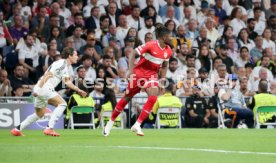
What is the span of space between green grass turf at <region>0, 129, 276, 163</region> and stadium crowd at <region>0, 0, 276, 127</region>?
5.40 meters

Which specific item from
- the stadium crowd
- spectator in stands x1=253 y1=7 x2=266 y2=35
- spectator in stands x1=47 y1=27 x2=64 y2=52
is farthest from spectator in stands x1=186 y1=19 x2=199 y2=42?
spectator in stands x1=47 y1=27 x2=64 y2=52

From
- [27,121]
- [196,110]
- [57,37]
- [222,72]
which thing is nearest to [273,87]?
[222,72]

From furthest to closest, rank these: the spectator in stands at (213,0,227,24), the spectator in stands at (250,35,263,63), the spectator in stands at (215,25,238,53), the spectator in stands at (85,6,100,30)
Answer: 1. the spectator in stands at (213,0,227,24)
2. the spectator in stands at (250,35,263,63)
3. the spectator in stands at (215,25,238,53)
4. the spectator in stands at (85,6,100,30)

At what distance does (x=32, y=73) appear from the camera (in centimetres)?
2297

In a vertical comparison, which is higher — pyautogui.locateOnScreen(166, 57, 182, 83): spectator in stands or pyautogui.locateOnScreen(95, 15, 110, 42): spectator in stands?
pyautogui.locateOnScreen(95, 15, 110, 42): spectator in stands

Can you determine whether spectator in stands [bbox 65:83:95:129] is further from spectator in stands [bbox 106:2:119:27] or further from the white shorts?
the white shorts

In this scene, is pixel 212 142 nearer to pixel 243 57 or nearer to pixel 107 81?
pixel 107 81

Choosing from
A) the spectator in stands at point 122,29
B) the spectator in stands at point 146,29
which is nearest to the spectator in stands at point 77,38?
the spectator in stands at point 122,29

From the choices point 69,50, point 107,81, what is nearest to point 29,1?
point 107,81

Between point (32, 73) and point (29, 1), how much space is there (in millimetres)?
2926

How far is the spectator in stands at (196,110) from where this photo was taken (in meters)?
22.9

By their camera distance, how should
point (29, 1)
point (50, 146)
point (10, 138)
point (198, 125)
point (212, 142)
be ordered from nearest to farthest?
point (50, 146) → point (212, 142) → point (10, 138) → point (198, 125) → point (29, 1)

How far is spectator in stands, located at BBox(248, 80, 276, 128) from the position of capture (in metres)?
22.4

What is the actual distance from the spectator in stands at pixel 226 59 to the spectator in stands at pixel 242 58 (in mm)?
517
